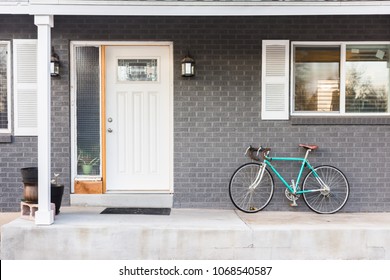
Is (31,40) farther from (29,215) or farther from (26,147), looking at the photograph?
(29,215)

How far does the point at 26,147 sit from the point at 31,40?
1543 mm

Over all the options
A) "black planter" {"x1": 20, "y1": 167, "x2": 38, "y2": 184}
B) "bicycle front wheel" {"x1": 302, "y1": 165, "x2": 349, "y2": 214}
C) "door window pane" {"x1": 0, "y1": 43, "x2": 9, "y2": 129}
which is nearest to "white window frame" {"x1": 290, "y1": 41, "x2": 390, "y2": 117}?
"bicycle front wheel" {"x1": 302, "y1": 165, "x2": 349, "y2": 214}

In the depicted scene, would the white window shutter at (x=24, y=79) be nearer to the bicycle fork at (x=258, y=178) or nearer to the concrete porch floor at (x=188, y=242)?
the concrete porch floor at (x=188, y=242)

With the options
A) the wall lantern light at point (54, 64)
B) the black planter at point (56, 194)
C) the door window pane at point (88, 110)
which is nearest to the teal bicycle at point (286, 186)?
the door window pane at point (88, 110)

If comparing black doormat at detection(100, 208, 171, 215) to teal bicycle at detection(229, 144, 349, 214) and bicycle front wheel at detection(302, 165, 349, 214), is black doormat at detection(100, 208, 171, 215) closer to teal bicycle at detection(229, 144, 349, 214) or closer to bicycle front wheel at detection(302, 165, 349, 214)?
teal bicycle at detection(229, 144, 349, 214)

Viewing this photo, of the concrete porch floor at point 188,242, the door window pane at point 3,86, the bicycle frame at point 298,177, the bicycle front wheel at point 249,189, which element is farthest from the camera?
the door window pane at point 3,86

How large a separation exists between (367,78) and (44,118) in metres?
4.48

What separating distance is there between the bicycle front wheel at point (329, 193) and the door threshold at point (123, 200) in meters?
2.00

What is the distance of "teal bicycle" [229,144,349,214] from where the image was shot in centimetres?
555

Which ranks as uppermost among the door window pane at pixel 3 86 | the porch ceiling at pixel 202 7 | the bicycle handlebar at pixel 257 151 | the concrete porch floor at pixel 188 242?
the porch ceiling at pixel 202 7

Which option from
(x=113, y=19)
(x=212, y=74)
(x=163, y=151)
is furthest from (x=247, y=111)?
(x=113, y=19)

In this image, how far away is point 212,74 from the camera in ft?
18.7

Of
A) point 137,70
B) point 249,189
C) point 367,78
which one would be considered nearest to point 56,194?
point 137,70

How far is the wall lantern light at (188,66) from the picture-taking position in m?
5.54
